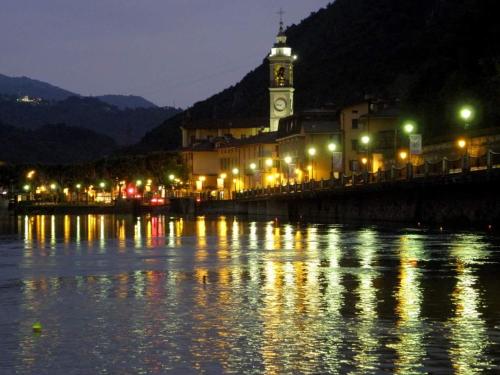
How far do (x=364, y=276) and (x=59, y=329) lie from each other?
16835 millimetres

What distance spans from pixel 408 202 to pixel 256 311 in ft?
200

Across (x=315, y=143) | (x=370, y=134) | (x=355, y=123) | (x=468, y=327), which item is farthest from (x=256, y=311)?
(x=315, y=143)

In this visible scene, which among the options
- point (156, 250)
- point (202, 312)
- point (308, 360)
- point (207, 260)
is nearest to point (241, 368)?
point (308, 360)

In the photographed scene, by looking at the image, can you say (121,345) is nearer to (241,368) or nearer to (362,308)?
(241,368)

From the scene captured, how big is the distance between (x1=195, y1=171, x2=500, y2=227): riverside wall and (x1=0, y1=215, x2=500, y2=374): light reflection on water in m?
15.9

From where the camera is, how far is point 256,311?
1363 inches

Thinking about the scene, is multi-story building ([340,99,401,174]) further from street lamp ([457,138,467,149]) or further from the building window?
street lamp ([457,138,467,149])

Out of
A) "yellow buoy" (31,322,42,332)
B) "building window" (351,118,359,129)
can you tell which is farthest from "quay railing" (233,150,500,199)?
"yellow buoy" (31,322,42,332)

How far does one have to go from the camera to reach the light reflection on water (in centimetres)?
2680

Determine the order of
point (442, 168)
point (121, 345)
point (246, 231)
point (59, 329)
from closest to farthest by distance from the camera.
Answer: point (121, 345) < point (59, 329) < point (442, 168) < point (246, 231)

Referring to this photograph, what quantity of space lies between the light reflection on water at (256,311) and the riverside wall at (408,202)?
627 inches

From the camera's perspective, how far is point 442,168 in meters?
85.4

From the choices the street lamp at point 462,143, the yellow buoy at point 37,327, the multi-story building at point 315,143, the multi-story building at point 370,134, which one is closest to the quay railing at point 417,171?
the street lamp at point 462,143

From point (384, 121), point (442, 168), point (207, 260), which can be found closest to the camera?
point (207, 260)
